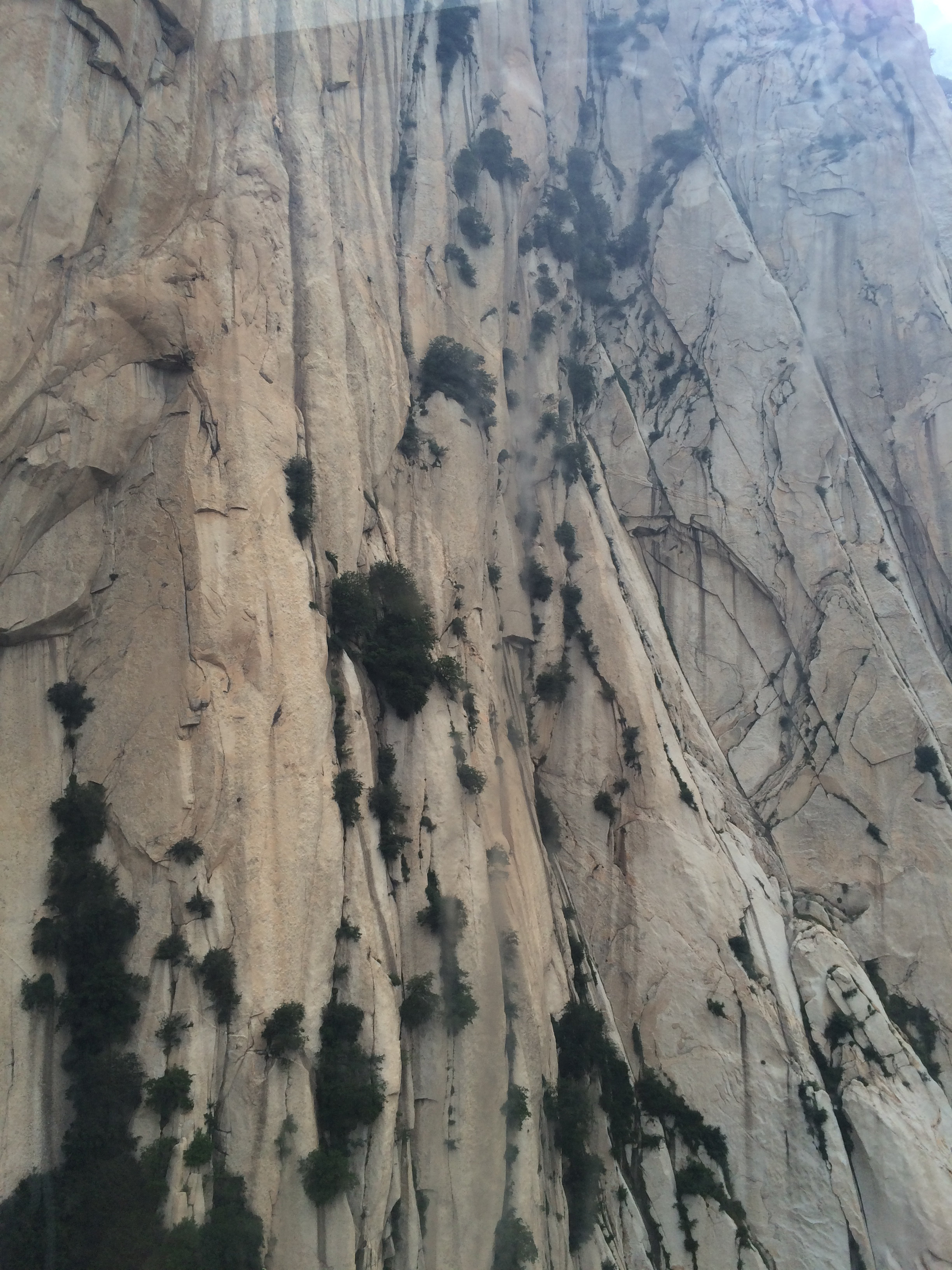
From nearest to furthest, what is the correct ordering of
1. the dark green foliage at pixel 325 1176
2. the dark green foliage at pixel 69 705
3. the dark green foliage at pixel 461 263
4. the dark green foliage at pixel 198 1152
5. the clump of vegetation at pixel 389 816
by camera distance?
the dark green foliage at pixel 198 1152 → the dark green foliage at pixel 325 1176 → the dark green foliage at pixel 69 705 → the clump of vegetation at pixel 389 816 → the dark green foliage at pixel 461 263

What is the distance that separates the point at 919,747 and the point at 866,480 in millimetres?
10115

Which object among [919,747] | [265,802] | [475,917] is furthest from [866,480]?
[265,802]

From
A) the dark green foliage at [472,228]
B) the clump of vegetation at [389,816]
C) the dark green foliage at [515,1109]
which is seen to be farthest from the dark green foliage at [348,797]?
the dark green foliage at [472,228]

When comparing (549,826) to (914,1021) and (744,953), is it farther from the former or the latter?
(914,1021)

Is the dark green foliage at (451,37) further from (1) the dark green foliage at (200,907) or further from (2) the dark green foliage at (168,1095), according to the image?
(2) the dark green foliage at (168,1095)

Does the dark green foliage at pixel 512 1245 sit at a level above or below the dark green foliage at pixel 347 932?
below

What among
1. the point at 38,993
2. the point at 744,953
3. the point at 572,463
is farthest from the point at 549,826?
the point at 38,993

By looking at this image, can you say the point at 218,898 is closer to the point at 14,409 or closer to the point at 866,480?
the point at 14,409

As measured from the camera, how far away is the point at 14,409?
47.8 ft

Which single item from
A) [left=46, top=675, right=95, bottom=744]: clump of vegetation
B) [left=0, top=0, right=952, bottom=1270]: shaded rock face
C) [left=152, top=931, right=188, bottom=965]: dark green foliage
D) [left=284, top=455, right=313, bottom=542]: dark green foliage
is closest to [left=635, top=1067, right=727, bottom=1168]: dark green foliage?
[left=0, top=0, right=952, bottom=1270]: shaded rock face

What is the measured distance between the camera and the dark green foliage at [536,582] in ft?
84.1

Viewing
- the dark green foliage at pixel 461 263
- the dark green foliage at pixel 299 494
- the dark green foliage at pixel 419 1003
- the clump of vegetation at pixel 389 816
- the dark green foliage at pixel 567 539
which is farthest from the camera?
the dark green foliage at pixel 461 263

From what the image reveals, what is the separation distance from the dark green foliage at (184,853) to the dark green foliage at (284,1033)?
126 inches

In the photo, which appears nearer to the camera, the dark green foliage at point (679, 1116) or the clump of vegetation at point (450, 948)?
the clump of vegetation at point (450, 948)
